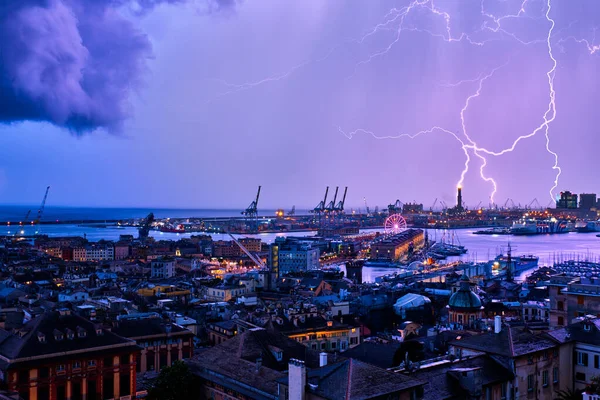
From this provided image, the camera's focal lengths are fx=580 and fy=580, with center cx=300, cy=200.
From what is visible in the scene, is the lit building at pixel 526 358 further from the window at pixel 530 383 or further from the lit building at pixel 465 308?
the lit building at pixel 465 308

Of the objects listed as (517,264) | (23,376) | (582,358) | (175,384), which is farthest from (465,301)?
(517,264)

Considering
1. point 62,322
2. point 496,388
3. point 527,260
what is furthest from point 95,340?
point 527,260

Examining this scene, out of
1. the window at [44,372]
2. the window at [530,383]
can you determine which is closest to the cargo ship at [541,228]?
Result: the window at [530,383]

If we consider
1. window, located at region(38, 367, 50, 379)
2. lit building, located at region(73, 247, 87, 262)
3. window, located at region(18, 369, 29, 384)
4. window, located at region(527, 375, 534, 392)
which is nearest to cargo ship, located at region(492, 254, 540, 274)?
window, located at region(527, 375, 534, 392)

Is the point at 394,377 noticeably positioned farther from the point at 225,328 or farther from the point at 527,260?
the point at 527,260

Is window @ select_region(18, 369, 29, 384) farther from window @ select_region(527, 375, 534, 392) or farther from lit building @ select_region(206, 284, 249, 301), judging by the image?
lit building @ select_region(206, 284, 249, 301)
